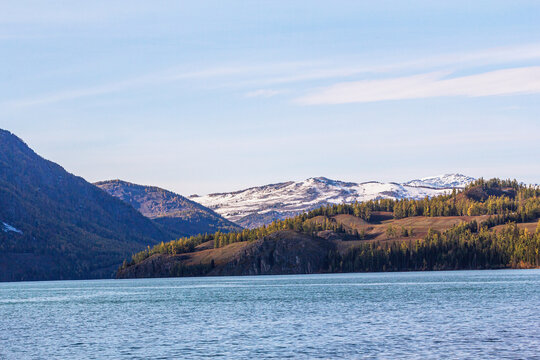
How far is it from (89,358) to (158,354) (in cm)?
744

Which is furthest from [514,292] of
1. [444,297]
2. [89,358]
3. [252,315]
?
[89,358]

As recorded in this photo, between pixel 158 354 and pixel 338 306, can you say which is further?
pixel 338 306

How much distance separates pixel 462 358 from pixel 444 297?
89569 millimetres

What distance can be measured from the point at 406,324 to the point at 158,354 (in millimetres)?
37440

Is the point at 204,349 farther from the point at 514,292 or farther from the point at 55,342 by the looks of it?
the point at 514,292

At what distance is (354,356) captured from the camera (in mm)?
75375

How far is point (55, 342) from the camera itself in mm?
97500

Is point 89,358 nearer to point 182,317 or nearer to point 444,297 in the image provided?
point 182,317

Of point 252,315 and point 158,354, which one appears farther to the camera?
point 252,315

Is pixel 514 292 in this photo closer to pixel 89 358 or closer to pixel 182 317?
pixel 182 317

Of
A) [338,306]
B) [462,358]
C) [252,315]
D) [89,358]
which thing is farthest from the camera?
[338,306]

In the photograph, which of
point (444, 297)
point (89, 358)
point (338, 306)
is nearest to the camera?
point (89, 358)

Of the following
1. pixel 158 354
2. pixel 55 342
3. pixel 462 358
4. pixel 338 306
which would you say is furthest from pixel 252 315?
pixel 462 358

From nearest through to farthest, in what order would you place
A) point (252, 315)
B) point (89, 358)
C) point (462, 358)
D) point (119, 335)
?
point (462, 358), point (89, 358), point (119, 335), point (252, 315)
